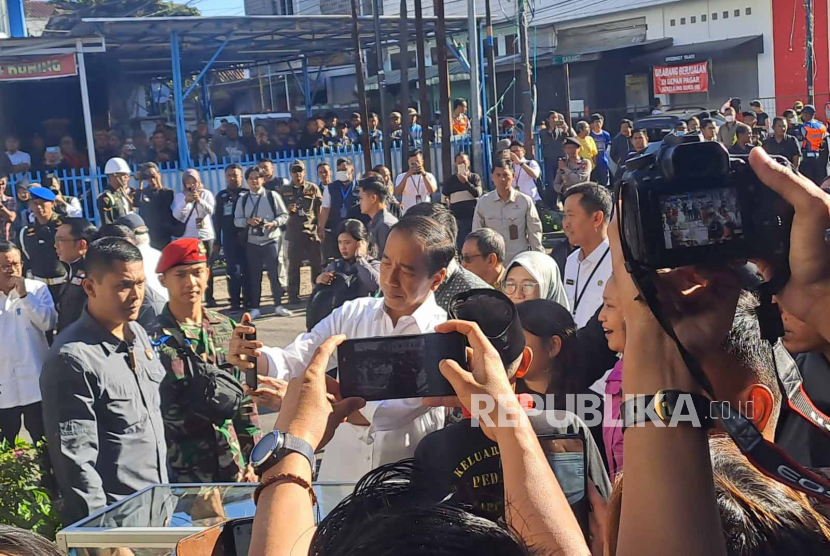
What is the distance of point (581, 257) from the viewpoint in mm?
5180

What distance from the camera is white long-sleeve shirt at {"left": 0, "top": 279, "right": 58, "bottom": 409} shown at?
5262 millimetres

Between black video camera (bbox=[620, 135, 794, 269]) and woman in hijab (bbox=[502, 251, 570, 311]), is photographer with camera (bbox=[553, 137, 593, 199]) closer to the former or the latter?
woman in hijab (bbox=[502, 251, 570, 311])

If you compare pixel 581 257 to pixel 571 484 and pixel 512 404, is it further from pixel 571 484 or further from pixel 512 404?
pixel 512 404

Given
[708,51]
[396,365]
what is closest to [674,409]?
[396,365]

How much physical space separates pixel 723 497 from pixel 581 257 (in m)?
3.81

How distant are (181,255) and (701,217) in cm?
330

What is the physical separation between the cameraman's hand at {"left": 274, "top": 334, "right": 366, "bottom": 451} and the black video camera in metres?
0.70

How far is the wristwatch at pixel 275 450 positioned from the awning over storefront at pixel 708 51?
30131 millimetres

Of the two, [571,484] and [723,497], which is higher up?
[723,497]

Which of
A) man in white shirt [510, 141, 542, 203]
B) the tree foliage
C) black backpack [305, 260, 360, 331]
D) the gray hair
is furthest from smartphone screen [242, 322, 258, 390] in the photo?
the tree foliage

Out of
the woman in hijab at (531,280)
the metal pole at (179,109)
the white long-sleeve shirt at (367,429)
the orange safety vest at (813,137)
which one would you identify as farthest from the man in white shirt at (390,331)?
the orange safety vest at (813,137)

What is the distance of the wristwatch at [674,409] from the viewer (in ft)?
4.25

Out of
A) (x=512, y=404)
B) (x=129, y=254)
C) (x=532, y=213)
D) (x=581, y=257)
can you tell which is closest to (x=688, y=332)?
(x=512, y=404)

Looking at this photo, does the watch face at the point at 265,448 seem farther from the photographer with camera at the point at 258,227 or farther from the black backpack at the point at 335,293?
the photographer with camera at the point at 258,227
